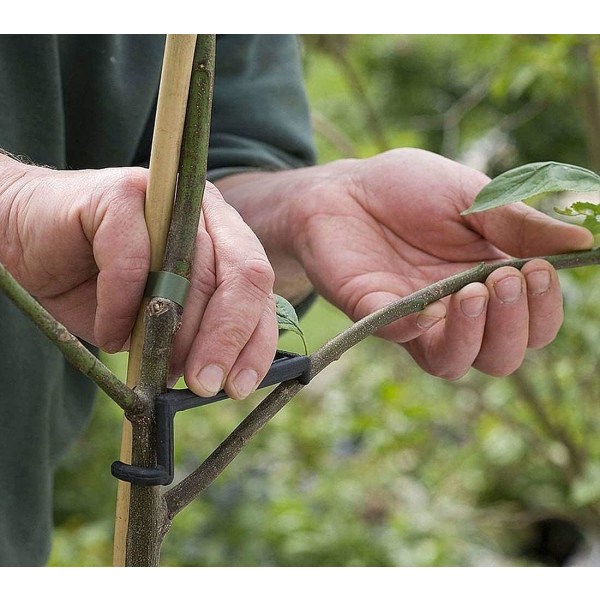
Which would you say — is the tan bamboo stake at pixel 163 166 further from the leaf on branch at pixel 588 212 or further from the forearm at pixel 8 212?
the leaf on branch at pixel 588 212

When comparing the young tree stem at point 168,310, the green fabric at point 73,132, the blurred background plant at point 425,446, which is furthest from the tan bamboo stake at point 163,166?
the blurred background plant at point 425,446

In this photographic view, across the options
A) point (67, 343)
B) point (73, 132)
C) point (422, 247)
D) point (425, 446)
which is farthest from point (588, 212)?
point (425, 446)

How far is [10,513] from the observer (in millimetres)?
733

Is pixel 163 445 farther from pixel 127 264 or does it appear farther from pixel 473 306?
pixel 473 306

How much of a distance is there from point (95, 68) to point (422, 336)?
0.31m

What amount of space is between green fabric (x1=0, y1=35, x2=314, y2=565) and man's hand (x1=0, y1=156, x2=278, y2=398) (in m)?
0.23

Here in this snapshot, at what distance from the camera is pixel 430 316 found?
0.49 m

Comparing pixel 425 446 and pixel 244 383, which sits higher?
pixel 244 383

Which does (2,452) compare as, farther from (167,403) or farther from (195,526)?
(195,526)

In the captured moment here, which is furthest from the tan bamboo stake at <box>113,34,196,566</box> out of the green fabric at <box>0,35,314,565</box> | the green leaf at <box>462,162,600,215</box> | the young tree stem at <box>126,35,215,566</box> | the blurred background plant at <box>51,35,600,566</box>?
the blurred background plant at <box>51,35,600,566</box>

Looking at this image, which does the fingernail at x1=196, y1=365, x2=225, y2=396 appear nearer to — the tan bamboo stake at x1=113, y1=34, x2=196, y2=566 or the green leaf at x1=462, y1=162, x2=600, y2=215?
the tan bamboo stake at x1=113, y1=34, x2=196, y2=566

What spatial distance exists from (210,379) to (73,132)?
15.4 inches

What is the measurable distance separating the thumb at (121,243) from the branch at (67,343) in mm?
49
